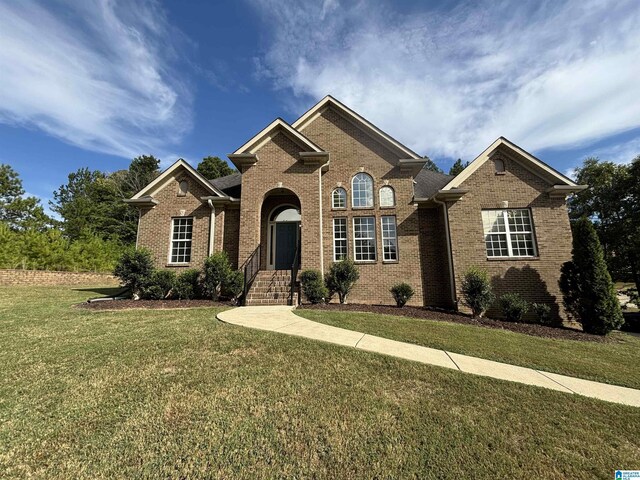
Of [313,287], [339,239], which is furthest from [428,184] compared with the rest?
[313,287]

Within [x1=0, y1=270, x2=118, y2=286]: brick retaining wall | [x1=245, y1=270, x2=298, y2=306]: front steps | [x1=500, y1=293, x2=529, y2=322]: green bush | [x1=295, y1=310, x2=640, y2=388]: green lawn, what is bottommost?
[x1=295, y1=310, x2=640, y2=388]: green lawn

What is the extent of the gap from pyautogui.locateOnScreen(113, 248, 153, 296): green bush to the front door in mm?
5307

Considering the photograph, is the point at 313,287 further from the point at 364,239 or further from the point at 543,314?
the point at 543,314

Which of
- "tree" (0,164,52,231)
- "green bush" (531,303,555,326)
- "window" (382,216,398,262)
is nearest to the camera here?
"green bush" (531,303,555,326)

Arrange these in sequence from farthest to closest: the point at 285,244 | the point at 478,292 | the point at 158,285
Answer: the point at 285,244, the point at 158,285, the point at 478,292

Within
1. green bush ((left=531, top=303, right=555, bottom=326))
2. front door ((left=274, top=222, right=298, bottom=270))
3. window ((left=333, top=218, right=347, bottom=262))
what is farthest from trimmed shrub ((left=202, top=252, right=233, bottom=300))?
green bush ((left=531, top=303, right=555, bottom=326))

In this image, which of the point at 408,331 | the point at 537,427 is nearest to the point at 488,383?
the point at 537,427

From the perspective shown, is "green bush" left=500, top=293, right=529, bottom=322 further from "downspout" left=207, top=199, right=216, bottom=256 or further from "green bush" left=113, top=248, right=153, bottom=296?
"green bush" left=113, top=248, right=153, bottom=296

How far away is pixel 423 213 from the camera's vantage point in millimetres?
12672

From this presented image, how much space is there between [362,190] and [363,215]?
118 centimetres

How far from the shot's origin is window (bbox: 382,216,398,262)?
1209 centimetres

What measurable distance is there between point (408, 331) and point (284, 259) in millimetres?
7858

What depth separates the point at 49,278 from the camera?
57.3 feet

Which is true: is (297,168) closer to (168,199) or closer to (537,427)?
(168,199)
